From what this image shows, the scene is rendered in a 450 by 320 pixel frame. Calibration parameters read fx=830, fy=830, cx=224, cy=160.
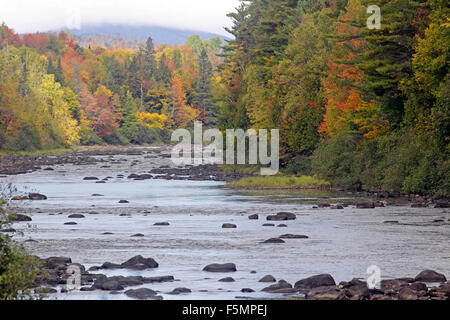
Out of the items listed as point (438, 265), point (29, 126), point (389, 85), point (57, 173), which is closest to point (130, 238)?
point (438, 265)

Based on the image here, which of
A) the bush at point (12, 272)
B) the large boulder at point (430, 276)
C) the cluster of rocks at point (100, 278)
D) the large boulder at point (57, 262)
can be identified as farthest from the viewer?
the large boulder at point (57, 262)

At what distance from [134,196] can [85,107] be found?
398 feet

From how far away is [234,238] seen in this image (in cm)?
3394

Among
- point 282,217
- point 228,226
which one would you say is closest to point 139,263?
point 228,226

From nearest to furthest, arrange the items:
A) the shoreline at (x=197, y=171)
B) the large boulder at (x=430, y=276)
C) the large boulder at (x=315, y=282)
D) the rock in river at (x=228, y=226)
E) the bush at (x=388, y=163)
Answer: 1. the large boulder at (x=315, y=282)
2. the large boulder at (x=430, y=276)
3. the rock in river at (x=228, y=226)
4. the bush at (x=388, y=163)
5. the shoreline at (x=197, y=171)

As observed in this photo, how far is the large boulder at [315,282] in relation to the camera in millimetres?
22203

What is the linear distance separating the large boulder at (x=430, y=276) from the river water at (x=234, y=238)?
129cm

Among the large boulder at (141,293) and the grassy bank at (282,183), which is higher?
the large boulder at (141,293)

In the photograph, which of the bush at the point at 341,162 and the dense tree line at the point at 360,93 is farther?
the bush at the point at 341,162

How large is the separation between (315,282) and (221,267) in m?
4.33

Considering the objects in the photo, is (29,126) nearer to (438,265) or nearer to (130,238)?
(130,238)

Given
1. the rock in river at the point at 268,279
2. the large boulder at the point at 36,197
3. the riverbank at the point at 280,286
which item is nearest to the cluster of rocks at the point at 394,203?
the large boulder at the point at 36,197

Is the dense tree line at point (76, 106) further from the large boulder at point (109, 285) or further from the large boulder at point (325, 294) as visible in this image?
the large boulder at point (325, 294)

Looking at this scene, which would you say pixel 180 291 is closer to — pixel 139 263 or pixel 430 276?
pixel 139 263
